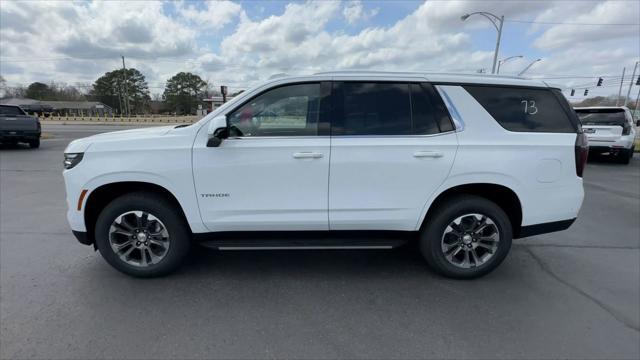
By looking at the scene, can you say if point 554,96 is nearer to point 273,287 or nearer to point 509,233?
point 509,233

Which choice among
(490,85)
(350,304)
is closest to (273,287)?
(350,304)

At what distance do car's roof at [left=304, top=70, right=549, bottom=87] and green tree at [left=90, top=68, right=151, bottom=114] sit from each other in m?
93.9

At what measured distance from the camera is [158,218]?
3211 millimetres

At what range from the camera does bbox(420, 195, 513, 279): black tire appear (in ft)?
10.7

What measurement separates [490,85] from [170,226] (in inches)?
127

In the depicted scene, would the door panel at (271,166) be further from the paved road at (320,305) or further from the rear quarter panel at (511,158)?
the rear quarter panel at (511,158)

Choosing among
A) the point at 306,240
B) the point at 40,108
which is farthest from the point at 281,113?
the point at 40,108

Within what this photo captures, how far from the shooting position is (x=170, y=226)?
322cm

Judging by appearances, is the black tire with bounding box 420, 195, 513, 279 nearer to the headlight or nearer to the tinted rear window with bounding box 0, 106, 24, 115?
the headlight

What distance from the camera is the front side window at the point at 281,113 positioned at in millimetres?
3191

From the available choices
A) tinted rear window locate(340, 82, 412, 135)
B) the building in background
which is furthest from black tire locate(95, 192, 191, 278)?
the building in background

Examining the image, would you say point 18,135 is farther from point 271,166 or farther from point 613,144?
point 613,144

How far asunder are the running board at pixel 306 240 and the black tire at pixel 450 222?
19cm

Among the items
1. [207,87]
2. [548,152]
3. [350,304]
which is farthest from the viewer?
[207,87]
